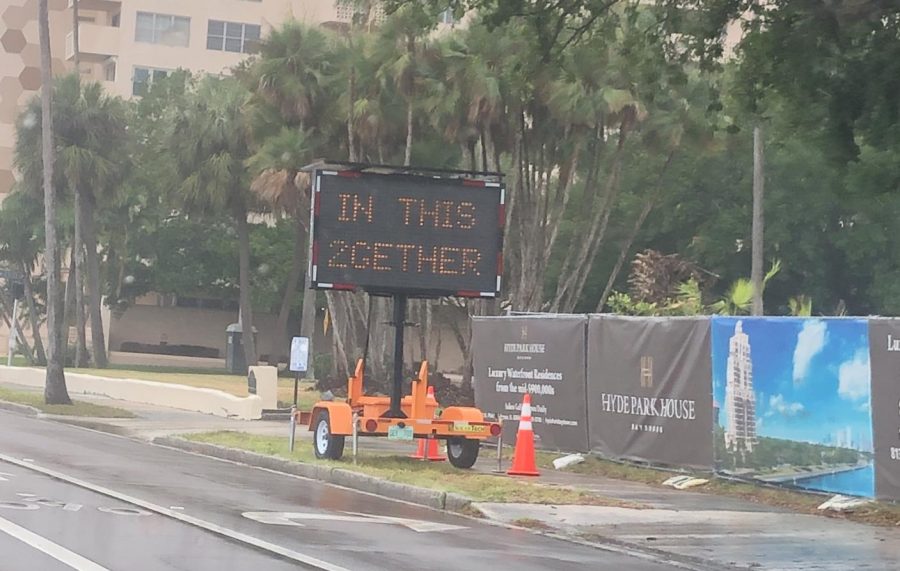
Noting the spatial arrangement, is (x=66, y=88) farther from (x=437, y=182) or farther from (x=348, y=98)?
(x=437, y=182)

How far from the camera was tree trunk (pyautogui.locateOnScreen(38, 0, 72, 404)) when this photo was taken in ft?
98.9

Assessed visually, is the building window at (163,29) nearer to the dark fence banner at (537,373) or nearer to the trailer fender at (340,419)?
the dark fence banner at (537,373)

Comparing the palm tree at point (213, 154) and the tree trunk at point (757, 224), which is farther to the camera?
the palm tree at point (213, 154)

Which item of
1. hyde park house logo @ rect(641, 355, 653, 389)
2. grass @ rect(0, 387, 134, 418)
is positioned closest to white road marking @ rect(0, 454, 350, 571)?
hyde park house logo @ rect(641, 355, 653, 389)

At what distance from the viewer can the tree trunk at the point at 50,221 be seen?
30.1 m

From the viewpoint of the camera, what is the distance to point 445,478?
16625mm

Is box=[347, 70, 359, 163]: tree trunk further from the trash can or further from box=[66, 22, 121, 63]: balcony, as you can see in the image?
box=[66, 22, 121, 63]: balcony

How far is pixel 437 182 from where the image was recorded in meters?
17.8

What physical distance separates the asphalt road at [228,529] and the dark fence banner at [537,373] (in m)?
4.16

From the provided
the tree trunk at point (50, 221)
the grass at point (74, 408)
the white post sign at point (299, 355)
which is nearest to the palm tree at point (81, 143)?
the grass at point (74, 408)

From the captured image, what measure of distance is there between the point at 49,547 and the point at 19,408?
22717mm

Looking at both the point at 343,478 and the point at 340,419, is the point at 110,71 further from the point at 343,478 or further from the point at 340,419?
the point at 343,478

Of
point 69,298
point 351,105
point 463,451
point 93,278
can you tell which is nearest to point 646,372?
point 463,451

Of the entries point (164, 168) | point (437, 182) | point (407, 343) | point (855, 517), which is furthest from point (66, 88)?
point (855, 517)
